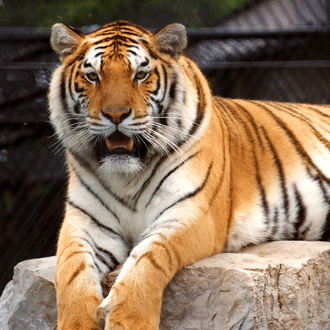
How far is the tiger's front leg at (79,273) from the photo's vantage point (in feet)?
5.50

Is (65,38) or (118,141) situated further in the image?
(65,38)

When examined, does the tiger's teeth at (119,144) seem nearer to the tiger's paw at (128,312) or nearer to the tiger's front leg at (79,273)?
the tiger's front leg at (79,273)

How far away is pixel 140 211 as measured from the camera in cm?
204

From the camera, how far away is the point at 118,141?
1.90m

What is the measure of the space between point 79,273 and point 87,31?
6.45ft

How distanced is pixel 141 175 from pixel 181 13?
1.77 m

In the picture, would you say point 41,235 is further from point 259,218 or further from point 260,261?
point 260,261

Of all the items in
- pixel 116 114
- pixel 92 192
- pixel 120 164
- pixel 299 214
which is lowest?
pixel 299 214

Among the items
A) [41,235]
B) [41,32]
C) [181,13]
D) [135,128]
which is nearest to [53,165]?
[41,235]

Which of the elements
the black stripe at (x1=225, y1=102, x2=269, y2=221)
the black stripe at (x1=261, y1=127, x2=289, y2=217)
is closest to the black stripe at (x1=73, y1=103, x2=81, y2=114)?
the black stripe at (x1=225, y1=102, x2=269, y2=221)

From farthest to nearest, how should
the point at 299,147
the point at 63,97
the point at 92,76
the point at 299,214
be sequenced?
the point at 299,147, the point at 299,214, the point at 63,97, the point at 92,76

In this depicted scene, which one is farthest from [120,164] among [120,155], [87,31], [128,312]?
[87,31]

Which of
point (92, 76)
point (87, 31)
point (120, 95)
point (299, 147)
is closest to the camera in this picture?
point (120, 95)

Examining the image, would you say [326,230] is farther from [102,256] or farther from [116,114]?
[116,114]
